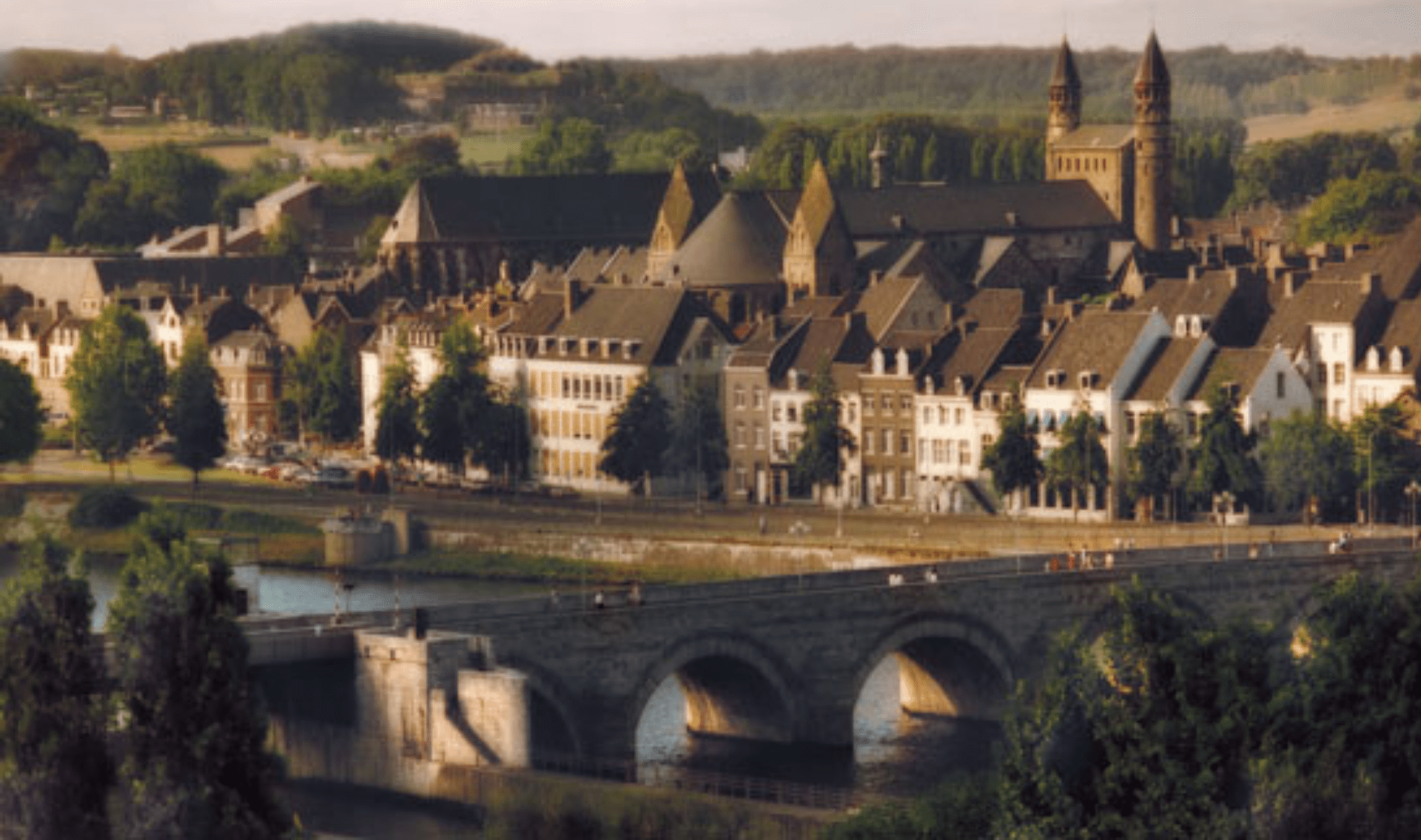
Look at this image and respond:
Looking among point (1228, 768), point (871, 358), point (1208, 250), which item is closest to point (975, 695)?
point (1228, 768)

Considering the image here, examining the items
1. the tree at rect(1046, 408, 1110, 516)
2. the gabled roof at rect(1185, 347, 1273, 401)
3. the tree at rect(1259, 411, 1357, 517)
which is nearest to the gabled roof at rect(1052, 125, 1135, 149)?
the gabled roof at rect(1185, 347, 1273, 401)

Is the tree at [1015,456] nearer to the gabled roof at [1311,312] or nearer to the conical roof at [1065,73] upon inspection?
the gabled roof at [1311,312]

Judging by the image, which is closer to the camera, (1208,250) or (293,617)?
(293,617)

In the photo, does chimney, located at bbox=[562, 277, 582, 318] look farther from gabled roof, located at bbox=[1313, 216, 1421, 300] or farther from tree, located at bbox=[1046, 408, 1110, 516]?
tree, located at bbox=[1046, 408, 1110, 516]

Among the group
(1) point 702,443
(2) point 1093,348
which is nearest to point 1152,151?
(1) point 702,443

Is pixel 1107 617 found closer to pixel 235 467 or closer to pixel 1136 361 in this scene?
pixel 1136 361

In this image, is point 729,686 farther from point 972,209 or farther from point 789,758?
point 972,209
